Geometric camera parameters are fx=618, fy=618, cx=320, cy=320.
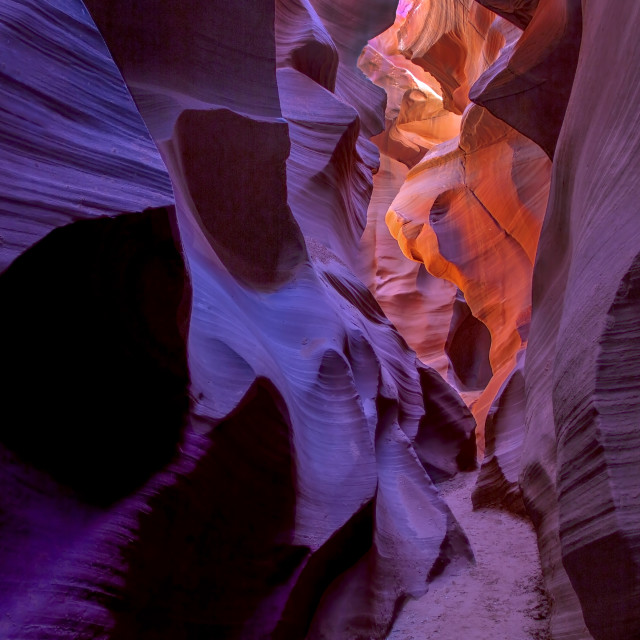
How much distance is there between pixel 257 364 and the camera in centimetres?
322

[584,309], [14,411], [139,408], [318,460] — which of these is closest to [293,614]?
[318,460]

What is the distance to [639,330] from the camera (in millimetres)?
2113

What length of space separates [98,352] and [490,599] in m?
2.80

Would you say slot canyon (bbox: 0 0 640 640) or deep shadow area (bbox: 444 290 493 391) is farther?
deep shadow area (bbox: 444 290 493 391)

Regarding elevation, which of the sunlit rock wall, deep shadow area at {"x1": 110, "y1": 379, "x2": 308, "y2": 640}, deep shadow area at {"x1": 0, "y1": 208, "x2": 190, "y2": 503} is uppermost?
deep shadow area at {"x1": 0, "y1": 208, "x2": 190, "y2": 503}

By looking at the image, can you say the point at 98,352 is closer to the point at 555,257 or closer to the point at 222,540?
the point at 222,540

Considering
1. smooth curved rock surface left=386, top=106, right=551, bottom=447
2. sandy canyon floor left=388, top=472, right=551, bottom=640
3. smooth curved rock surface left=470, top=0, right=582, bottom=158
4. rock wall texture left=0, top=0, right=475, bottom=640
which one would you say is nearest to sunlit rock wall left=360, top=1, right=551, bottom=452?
smooth curved rock surface left=386, top=106, right=551, bottom=447

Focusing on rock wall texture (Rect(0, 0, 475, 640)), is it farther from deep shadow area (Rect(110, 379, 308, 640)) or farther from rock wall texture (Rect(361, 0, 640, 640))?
rock wall texture (Rect(361, 0, 640, 640))

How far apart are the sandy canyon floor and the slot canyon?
0.02 metres

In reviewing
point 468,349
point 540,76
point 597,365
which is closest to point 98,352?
point 597,365

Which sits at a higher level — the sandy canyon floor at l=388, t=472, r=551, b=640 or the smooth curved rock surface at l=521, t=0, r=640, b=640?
the smooth curved rock surface at l=521, t=0, r=640, b=640

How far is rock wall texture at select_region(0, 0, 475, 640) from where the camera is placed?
2.11 m

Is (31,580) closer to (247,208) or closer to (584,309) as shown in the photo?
(584,309)

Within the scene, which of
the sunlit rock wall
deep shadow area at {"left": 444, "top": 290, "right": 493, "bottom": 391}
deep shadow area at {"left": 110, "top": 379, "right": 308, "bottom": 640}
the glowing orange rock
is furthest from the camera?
deep shadow area at {"left": 444, "top": 290, "right": 493, "bottom": 391}
